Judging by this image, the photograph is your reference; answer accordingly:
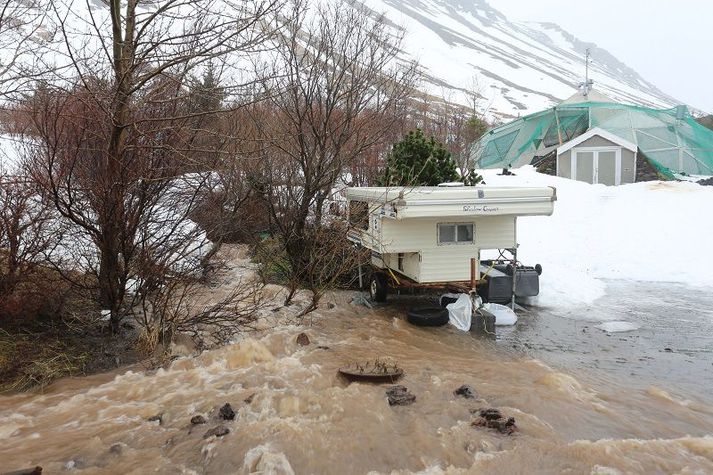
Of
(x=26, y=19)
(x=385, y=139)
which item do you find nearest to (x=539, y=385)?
(x=26, y=19)

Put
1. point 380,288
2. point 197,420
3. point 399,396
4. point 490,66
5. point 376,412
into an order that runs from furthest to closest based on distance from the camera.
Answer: point 490,66 → point 380,288 → point 399,396 → point 376,412 → point 197,420

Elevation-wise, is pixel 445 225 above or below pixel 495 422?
above

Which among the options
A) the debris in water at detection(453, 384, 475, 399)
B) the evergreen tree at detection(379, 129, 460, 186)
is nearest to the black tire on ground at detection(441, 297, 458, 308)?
the evergreen tree at detection(379, 129, 460, 186)

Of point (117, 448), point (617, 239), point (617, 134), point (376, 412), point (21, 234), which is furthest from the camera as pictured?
point (617, 134)

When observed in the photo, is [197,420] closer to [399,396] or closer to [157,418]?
[157,418]

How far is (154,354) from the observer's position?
827 centimetres

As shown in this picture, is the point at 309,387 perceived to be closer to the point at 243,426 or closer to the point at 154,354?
the point at 243,426

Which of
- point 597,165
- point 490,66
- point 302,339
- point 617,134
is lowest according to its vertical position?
point 302,339

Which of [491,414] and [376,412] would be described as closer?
[491,414]

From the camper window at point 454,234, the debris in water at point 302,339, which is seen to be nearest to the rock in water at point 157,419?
the debris in water at point 302,339

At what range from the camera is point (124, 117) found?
7.63 metres

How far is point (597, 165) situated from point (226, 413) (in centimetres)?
2806

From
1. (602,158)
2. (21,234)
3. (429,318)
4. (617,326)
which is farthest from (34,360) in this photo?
(602,158)

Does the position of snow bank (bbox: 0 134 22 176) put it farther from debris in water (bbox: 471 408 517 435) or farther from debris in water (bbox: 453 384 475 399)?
debris in water (bbox: 471 408 517 435)
